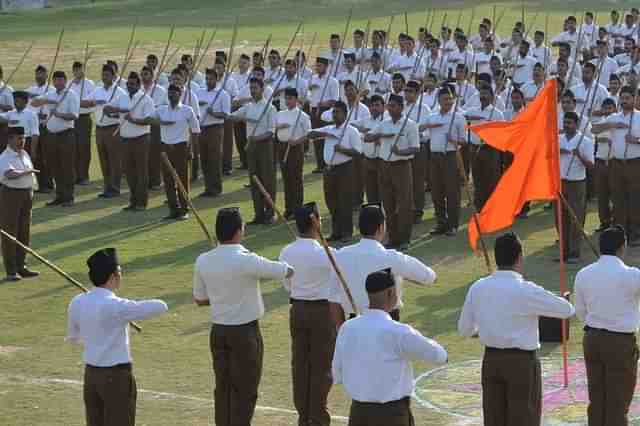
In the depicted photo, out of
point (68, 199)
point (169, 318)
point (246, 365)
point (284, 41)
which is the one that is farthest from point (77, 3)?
point (246, 365)

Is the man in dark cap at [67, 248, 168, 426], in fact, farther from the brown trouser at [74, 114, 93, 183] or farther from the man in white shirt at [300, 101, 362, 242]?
the brown trouser at [74, 114, 93, 183]

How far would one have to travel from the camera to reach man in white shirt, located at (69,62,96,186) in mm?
24406

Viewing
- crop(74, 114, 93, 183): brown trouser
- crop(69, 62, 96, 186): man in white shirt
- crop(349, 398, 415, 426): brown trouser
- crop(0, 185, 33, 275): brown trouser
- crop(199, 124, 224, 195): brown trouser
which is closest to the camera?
crop(349, 398, 415, 426): brown trouser

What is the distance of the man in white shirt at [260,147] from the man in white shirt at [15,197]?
3.91m

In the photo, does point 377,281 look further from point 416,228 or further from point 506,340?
point 416,228

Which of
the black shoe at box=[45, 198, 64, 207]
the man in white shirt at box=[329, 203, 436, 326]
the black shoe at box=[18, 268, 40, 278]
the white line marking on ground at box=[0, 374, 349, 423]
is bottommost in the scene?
the black shoe at box=[45, 198, 64, 207]

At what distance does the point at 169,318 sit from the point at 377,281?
24.3 feet

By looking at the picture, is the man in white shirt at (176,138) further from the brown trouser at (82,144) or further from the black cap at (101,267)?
the black cap at (101,267)

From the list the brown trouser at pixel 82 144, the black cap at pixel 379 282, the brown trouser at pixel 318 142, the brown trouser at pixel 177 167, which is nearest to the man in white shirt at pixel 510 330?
the black cap at pixel 379 282

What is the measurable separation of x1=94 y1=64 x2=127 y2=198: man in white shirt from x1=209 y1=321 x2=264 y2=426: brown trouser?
40.3ft

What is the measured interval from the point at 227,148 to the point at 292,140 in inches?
185

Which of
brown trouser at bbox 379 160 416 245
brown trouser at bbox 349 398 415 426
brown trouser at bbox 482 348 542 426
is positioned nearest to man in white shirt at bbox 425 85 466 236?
brown trouser at bbox 379 160 416 245

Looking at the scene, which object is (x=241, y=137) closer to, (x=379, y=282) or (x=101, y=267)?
(x=101, y=267)

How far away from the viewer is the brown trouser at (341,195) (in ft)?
66.2
